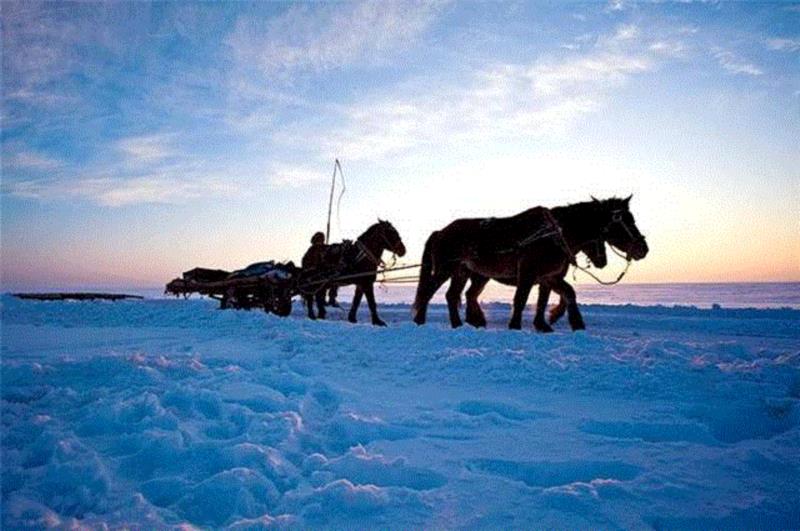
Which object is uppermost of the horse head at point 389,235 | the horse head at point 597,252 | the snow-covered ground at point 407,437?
the horse head at point 389,235

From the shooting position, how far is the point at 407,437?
10.9 feet

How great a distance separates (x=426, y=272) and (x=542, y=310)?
306 centimetres

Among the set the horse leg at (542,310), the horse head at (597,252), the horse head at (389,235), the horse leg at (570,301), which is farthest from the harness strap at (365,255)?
the horse head at (597,252)

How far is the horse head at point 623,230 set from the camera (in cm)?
867

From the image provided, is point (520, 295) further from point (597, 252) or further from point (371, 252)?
point (371, 252)

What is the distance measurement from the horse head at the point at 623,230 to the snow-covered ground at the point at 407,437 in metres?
2.91

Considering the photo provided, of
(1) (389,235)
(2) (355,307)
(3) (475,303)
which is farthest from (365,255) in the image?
(3) (475,303)

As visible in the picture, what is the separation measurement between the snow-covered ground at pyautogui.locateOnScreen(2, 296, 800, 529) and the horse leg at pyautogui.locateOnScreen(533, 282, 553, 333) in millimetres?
2340

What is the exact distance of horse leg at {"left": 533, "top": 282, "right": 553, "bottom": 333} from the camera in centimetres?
846

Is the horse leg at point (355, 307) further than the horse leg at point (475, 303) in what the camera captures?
Yes

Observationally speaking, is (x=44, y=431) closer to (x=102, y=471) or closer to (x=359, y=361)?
A: (x=102, y=471)

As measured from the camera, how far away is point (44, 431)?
9.54 ft

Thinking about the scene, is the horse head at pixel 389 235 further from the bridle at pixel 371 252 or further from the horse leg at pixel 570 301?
the horse leg at pixel 570 301

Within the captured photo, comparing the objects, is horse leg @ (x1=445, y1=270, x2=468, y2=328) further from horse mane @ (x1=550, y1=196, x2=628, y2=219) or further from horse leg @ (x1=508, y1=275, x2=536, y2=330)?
horse mane @ (x1=550, y1=196, x2=628, y2=219)
